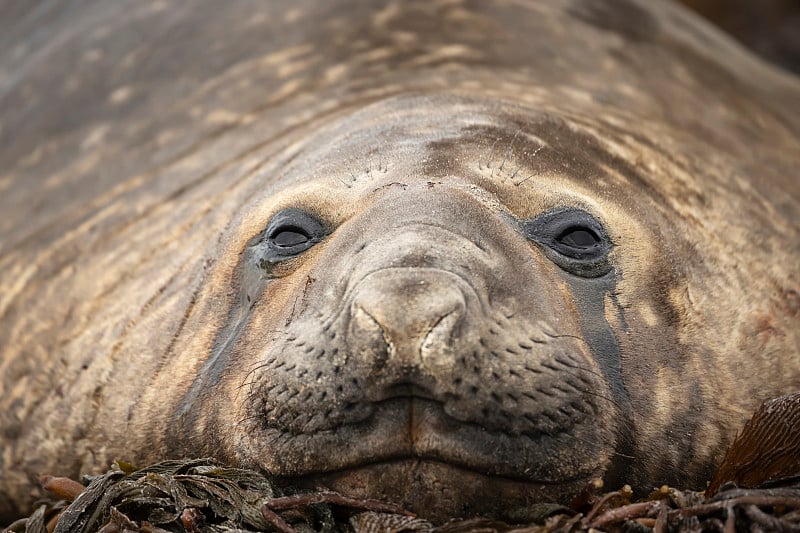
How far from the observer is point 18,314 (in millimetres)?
4543

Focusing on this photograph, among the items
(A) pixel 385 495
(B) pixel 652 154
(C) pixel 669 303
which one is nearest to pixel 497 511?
(A) pixel 385 495

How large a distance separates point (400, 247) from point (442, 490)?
1.83ft

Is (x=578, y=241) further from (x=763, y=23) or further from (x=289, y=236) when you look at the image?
(x=763, y=23)

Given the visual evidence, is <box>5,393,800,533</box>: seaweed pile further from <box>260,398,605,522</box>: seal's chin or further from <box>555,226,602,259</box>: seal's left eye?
<box>555,226,602,259</box>: seal's left eye

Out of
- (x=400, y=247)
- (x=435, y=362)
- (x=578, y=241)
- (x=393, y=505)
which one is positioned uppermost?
(x=578, y=241)

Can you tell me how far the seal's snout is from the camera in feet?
8.69

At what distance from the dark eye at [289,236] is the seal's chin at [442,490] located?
743 millimetres

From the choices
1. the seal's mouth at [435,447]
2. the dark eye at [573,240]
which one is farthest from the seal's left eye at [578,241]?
the seal's mouth at [435,447]

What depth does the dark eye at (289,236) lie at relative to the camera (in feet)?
11.0

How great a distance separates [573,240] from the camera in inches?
130

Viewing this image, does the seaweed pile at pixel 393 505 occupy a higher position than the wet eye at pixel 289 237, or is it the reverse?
the wet eye at pixel 289 237

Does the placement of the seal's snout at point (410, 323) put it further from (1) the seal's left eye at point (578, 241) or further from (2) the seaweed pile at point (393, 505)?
(1) the seal's left eye at point (578, 241)

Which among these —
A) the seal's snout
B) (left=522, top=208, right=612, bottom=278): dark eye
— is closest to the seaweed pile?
the seal's snout

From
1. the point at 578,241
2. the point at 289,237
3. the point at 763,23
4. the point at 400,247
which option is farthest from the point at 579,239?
the point at 763,23
